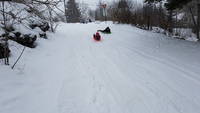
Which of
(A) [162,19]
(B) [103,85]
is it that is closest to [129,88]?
(B) [103,85]

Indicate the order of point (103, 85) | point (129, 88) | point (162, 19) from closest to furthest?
point (129, 88) < point (103, 85) < point (162, 19)

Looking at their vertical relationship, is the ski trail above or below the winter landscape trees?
below

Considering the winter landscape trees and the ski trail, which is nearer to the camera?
the ski trail

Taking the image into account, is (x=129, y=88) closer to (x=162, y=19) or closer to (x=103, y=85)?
(x=103, y=85)

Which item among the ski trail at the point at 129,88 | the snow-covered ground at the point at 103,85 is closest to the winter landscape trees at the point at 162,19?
the snow-covered ground at the point at 103,85

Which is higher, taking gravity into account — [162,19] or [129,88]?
[162,19]

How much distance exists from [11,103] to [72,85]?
Result: 1.40 meters

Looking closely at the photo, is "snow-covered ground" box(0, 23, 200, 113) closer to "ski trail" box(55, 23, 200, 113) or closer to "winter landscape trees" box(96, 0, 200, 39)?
"ski trail" box(55, 23, 200, 113)

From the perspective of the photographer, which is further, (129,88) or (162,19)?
(162,19)

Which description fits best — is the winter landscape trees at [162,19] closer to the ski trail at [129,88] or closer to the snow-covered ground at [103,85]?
the snow-covered ground at [103,85]

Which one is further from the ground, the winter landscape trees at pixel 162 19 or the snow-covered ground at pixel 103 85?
the winter landscape trees at pixel 162 19

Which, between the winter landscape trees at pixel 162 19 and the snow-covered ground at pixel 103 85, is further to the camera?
the winter landscape trees at pixel 162 19

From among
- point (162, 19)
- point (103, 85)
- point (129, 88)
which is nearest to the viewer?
point (129, 88)

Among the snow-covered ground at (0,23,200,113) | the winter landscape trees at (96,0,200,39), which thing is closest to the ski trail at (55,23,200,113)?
the snow-covered ground at (0,23,200,113)
